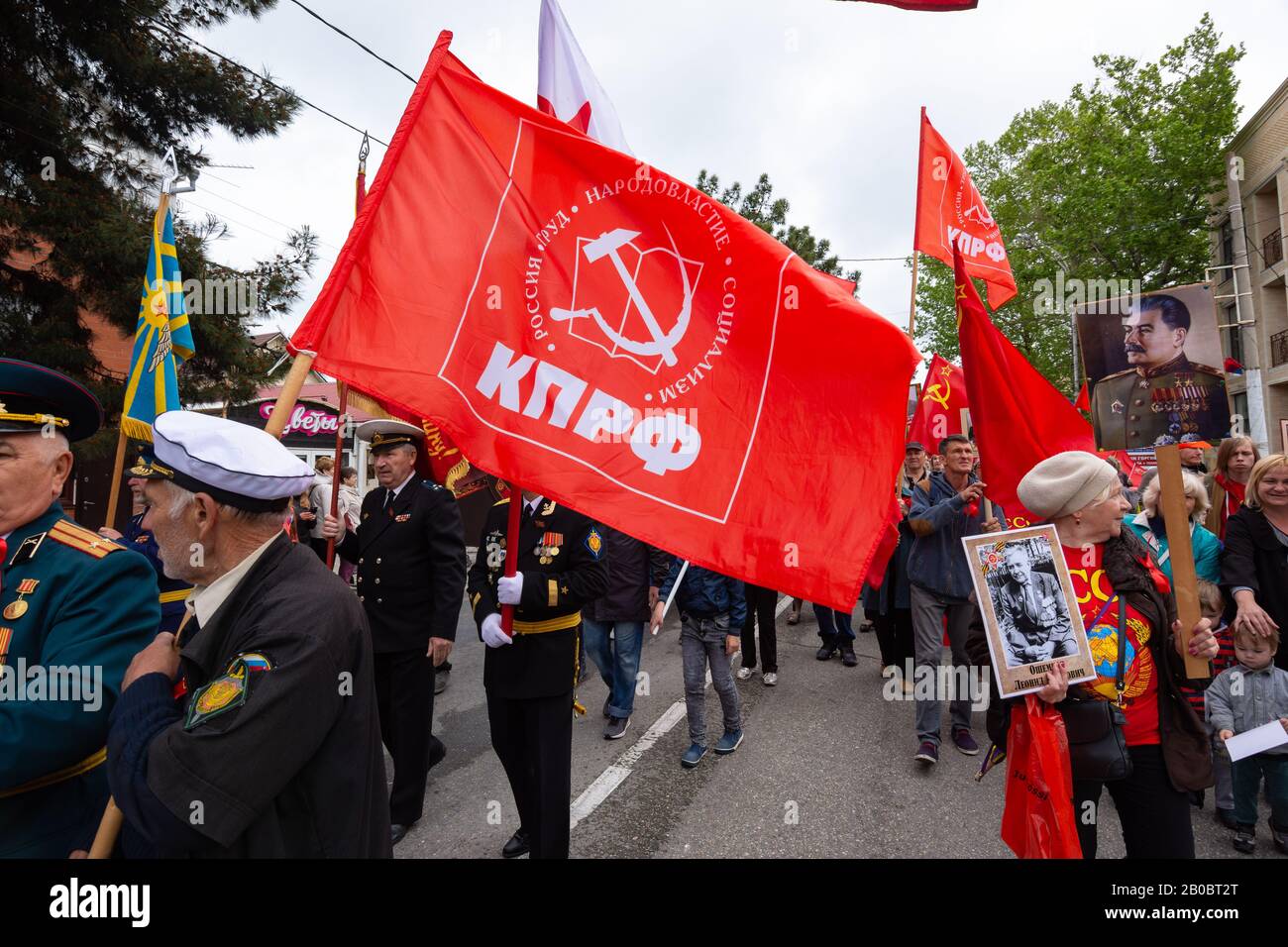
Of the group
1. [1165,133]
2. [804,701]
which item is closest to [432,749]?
[804,701]

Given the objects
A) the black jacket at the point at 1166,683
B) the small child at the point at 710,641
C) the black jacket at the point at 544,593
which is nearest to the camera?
the black jacket at the point at 1166,683

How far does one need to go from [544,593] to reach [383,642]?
4.28 feet

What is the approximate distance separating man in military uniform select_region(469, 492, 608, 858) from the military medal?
157 cm

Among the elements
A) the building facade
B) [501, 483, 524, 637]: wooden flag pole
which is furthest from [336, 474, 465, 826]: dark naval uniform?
the building facade

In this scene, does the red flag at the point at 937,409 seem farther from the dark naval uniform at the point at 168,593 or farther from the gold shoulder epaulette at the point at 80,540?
the gold shoulder epaulette at the point at 80,540

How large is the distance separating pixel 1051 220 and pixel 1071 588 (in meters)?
27.0

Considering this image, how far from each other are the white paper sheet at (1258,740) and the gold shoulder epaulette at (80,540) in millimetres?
4731

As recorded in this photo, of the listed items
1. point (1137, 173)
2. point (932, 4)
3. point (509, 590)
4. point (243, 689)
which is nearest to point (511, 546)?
point (509, 590)

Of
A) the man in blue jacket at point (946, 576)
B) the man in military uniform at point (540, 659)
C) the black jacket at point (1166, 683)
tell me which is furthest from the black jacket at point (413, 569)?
the man in blue jacket at point (946, 576)

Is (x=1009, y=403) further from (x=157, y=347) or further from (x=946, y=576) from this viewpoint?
(x=157, y=347)

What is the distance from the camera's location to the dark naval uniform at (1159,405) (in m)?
7.44

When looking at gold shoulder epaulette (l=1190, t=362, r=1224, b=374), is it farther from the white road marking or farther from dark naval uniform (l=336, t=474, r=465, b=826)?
dark naval uniform (l=336, t=474, r=465, b=826)
